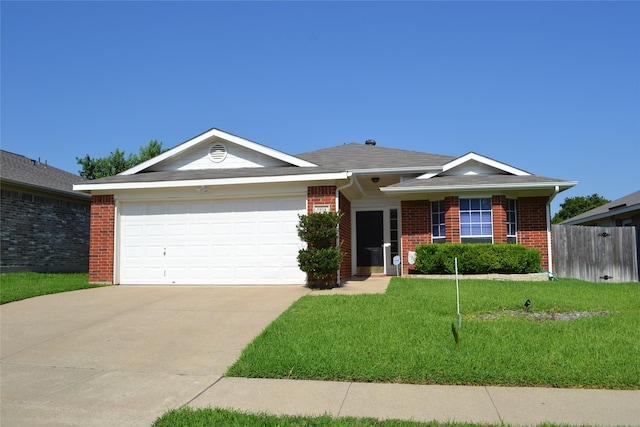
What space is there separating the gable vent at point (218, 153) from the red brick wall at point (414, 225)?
19.0 ft

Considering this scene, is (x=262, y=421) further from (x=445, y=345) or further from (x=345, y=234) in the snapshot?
(x=345, y=234)

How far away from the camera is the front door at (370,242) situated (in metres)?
16.2

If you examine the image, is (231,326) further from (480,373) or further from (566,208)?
(566,208)

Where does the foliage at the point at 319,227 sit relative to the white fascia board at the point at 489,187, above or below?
below

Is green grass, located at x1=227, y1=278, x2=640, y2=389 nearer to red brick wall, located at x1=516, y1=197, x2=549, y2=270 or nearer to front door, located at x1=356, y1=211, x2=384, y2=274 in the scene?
red brick wall, located at x1=516, y1=197, x2=549, y2=270

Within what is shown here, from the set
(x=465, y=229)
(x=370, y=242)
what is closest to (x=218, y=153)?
(x=370, y=242)

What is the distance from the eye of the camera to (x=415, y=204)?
50.2 ft

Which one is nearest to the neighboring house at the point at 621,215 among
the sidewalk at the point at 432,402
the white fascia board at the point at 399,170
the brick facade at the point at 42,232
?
the white fascia board at the point at 399,170

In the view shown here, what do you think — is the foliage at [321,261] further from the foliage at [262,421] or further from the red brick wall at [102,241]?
the foliage at [262,421]

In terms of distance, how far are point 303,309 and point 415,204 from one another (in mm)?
7625

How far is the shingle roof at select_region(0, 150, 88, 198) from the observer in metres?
16.7

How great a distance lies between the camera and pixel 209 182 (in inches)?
500

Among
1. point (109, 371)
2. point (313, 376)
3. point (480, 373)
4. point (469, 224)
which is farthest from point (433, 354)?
point (469, 224)

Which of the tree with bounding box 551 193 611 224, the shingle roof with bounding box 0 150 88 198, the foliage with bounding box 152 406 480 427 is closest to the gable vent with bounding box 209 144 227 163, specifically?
the shingle roof with bounding box 0 150 88 198
